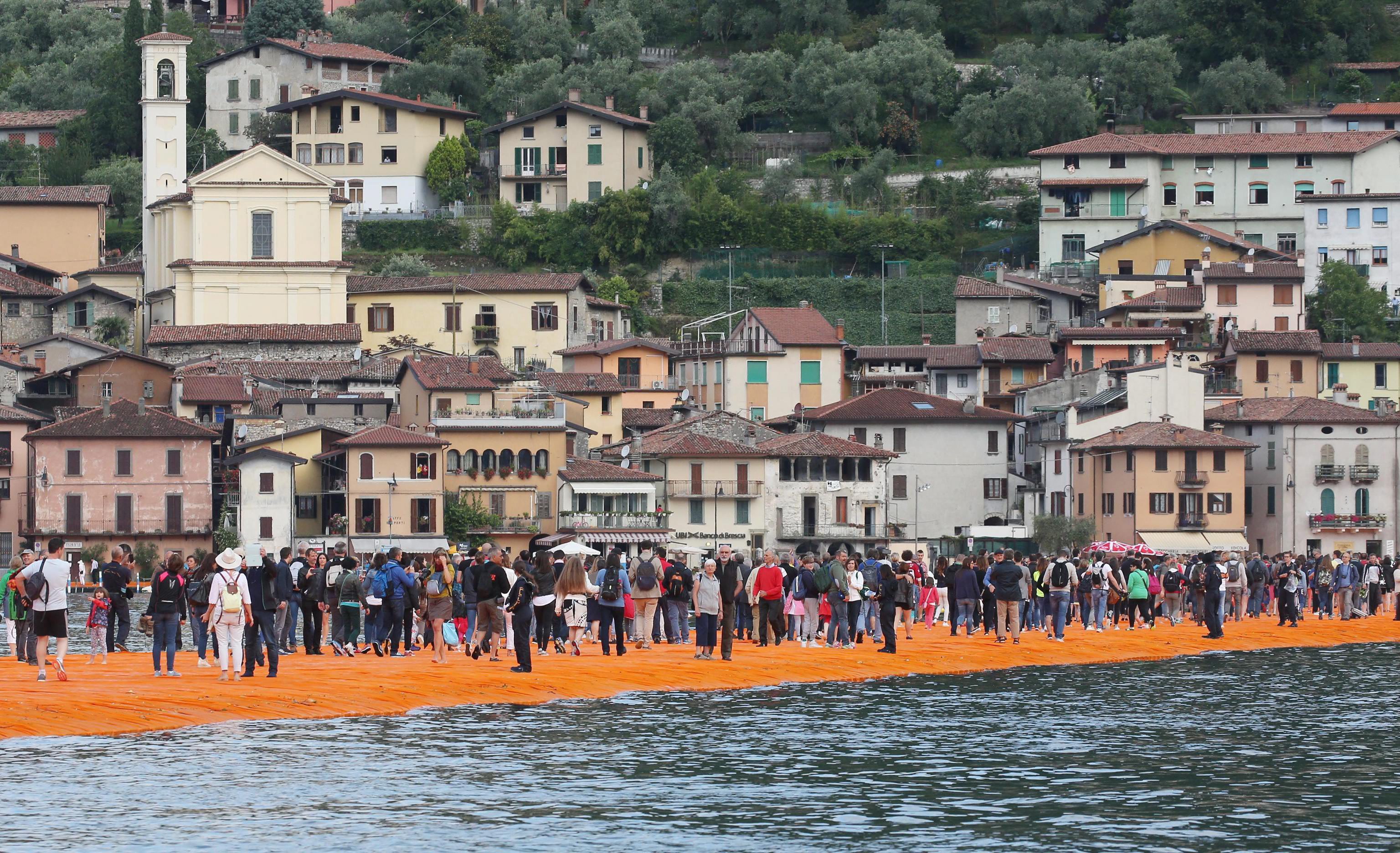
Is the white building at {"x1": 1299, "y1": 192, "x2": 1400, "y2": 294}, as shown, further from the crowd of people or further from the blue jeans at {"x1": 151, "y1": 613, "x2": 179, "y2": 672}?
the blue jeans at {"x1": 151, "y1": 613, "x2": 179, "y2": 672}

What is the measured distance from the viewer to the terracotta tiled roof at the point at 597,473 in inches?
3002

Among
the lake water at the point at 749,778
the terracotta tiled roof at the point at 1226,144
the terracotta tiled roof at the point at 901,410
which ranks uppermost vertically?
the terracotta tiled roof at the point at 1226,144

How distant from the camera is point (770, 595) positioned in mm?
34875

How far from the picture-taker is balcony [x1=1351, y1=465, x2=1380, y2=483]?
253ft

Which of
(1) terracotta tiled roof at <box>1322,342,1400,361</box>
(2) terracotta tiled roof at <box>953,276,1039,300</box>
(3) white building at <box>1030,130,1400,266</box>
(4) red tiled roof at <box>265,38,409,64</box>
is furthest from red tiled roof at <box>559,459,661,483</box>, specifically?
(4) red tiled roof at <box>265,38,409,64</box>

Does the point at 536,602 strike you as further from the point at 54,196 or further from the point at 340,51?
the point at 340,51

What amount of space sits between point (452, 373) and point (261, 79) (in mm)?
33855

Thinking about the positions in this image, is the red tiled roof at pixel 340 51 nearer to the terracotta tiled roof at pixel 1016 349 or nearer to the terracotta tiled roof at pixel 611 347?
the terracotta tiled roof at pixel 611 347

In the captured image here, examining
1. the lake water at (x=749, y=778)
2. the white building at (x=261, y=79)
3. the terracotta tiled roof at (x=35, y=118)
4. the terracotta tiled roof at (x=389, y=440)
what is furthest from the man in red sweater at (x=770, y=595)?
the terracotta tiled roof at (x=35, y=118)

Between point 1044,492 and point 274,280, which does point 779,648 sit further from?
point 274,280

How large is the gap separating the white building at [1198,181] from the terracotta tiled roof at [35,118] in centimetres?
4665

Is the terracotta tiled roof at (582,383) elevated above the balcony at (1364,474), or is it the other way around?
the terracotta tiled roof at (582,383)

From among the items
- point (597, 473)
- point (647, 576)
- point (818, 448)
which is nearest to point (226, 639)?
point (647, 576)

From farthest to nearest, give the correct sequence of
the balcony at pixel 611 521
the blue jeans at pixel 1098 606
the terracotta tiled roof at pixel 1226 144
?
the terracotta tiled roof at pixel 1226 144, the balcony at pixel 611 521, the blue jeans at pixel 1098 606
